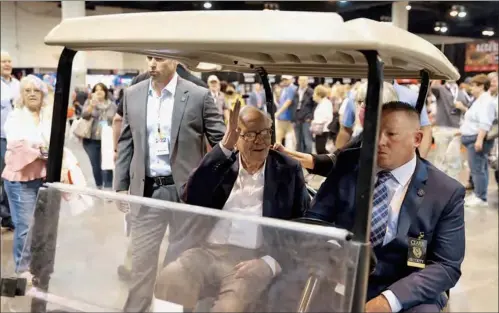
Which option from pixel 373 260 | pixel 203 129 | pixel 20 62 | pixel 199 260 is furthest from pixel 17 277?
pixel 20 62

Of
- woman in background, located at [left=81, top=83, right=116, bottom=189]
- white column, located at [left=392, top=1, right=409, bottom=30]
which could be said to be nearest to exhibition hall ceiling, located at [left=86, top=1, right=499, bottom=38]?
white column, located at [left=392, top=1, right=409, bottom=30]

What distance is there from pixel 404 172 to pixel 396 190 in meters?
0.06

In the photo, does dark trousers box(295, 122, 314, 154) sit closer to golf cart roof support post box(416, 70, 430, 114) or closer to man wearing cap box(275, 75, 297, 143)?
man wearing cap box(275, 75, 297, 143)

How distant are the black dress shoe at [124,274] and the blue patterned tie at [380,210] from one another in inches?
28.5

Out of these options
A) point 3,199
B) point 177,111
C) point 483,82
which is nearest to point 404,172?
point 177,111

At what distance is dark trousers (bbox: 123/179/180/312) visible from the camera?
1501mm

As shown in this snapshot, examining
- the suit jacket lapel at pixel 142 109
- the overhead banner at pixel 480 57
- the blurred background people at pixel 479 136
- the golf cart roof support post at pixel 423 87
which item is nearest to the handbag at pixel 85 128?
the suit jacket lapel at pixel 142 109

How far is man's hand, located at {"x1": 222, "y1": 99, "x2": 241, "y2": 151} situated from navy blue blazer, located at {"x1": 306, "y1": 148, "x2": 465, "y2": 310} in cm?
54

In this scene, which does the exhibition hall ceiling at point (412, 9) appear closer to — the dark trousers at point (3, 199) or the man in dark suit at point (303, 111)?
the man in dark suit at point (303, 111)

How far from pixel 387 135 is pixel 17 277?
1.15 metres

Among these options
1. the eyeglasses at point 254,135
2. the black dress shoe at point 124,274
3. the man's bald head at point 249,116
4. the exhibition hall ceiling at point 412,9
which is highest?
the exhibition hall ceiling at point 412,9

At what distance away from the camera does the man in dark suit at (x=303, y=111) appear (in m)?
8.77

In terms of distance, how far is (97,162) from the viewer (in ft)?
21.2

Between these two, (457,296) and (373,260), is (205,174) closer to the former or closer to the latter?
(373,260)
